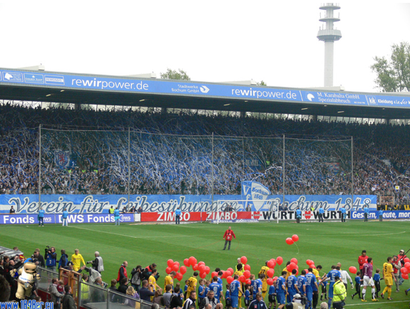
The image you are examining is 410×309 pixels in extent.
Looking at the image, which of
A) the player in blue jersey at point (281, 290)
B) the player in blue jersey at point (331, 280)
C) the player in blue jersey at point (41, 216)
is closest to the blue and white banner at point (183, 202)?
the player in blue jersey at point (41, 216)

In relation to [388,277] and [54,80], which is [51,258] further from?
[54,80]

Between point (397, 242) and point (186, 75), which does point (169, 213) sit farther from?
point (186, 75)

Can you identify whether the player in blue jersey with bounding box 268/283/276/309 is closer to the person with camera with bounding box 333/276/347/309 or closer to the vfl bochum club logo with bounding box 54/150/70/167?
the person with camera with bounding box 333/276/347/309

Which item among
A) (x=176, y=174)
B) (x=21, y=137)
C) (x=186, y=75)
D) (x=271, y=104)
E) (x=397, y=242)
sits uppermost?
(x=186, y=75)

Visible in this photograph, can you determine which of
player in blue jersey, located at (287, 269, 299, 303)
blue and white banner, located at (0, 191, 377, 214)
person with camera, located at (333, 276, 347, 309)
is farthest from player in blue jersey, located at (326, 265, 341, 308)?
blue and white banner, located at (0, 191, 377, 214)

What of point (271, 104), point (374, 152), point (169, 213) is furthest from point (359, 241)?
point (374, 152)

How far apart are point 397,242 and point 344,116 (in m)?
29.9

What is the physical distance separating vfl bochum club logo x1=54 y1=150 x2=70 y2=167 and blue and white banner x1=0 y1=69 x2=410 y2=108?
5.87 m

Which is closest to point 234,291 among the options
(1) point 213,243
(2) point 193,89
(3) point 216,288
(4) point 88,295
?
(3) point 216,288

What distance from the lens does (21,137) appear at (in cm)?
4547

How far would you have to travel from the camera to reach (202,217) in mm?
44344

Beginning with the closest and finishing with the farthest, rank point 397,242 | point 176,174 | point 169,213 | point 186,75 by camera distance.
→ point 397,242 → point 169,213 → point 176,174 → point 186,75

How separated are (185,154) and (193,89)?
244 inches

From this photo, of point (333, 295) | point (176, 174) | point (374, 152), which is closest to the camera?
point (333, 295)
